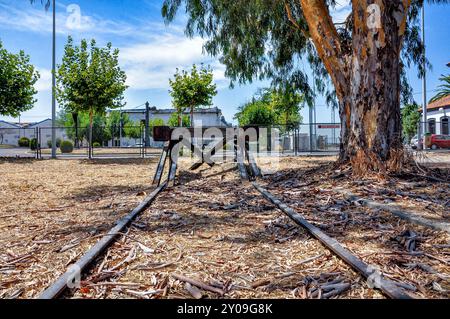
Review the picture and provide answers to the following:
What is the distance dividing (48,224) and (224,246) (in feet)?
7.19

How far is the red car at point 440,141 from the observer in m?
30.1

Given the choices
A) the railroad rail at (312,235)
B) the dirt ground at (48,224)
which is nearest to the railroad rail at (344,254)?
the railroad rail at (312,235)

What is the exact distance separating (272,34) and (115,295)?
10567 mm

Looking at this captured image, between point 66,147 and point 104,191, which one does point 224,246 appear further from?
point 66,147

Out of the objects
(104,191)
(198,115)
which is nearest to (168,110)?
(198,115)

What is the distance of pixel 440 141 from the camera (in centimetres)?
→ 3025

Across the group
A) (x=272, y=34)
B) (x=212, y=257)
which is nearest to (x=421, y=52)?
(x=272, y=34)

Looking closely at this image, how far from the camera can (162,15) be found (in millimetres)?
9953

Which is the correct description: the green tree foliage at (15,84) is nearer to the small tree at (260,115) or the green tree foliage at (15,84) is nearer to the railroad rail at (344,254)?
the railroad rail at (344,254)

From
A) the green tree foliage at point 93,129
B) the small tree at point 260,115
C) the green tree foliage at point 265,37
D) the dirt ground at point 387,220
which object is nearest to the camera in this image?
the dirt ground at point 387,220

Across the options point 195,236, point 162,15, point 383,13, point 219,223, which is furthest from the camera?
point 162,15

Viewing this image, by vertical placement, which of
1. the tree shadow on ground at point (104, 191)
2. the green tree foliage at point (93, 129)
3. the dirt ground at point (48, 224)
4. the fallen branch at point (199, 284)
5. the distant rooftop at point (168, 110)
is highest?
the distant rooftop at point (168, 110)

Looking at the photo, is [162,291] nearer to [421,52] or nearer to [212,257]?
[212,257]

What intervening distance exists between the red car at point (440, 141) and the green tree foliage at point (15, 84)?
98.8ft
